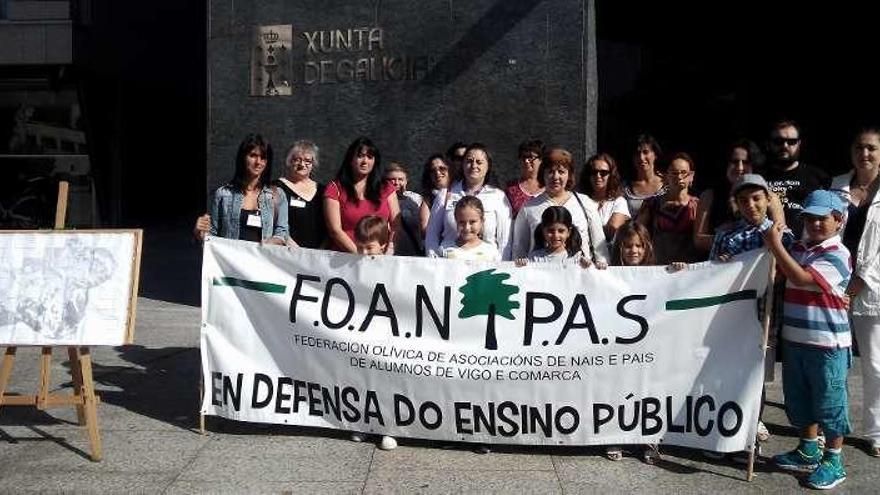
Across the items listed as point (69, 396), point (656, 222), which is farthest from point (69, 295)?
point (656, 222)

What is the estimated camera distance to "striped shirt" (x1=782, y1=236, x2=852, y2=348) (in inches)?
178

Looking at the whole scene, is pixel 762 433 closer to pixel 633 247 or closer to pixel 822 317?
pixel 822 317

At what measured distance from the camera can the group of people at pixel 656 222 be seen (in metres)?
4.57

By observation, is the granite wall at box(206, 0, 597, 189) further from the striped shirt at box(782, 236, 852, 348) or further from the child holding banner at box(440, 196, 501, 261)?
the striped shirt at box(782, 236, 852, 348)

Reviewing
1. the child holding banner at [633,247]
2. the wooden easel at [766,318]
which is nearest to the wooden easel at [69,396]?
the child holding banner at [633,247]

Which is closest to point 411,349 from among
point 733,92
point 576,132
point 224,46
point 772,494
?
point 772,494

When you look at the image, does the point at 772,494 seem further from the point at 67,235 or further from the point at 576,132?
the point at 576,132

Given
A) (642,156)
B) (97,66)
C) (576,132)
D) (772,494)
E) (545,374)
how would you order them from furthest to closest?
(97,66) < (576,132) < (642,156) < (545,374) < (772,494)

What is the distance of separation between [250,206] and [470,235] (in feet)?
5.08

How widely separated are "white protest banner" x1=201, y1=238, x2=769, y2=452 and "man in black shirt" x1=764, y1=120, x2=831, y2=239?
2.75ft

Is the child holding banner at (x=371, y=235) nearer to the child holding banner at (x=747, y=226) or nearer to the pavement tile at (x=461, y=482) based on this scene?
the pavement tile at (x=461, y=482)

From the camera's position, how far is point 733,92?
14.9 meters

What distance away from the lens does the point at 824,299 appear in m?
4.53

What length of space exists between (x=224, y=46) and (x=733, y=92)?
9088 millimetres
